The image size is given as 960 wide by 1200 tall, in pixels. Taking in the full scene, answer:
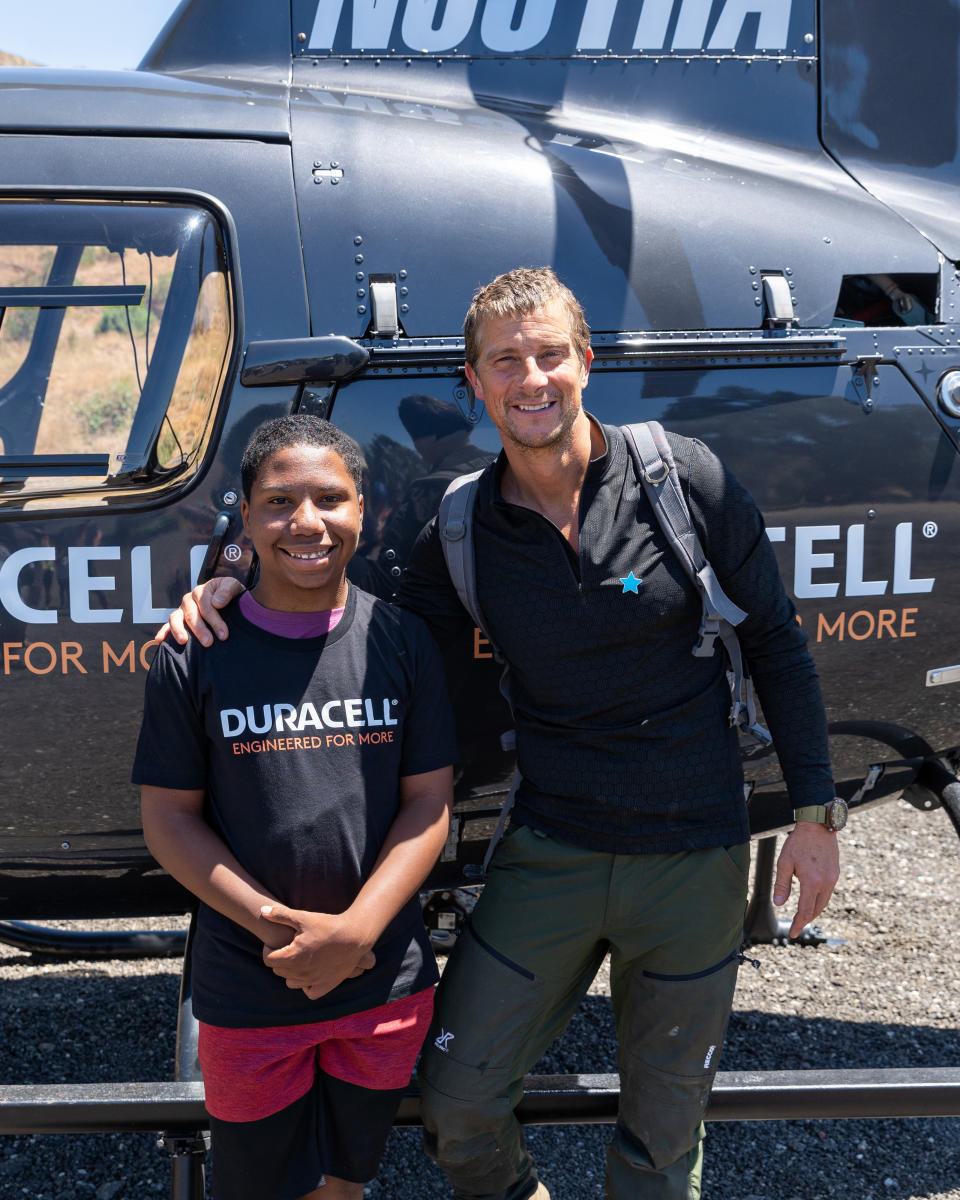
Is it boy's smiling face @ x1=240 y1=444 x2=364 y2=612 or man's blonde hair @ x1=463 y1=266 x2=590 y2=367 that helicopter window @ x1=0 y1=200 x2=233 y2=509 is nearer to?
boy's smiling face @ x1=240 y1=444 x2=364 y2=612

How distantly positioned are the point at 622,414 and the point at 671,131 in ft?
2.60

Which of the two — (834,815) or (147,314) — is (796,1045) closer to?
(834,815)

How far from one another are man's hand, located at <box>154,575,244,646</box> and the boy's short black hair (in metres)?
0.16

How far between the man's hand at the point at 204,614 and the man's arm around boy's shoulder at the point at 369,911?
41 cm

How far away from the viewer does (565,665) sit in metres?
2.01

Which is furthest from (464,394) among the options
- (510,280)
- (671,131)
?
(671,131)

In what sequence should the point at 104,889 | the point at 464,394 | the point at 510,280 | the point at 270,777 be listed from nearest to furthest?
the point at 270,777
the point at 510,280
the point at 464,394
the point at 104,889

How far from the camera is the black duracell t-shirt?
180cm

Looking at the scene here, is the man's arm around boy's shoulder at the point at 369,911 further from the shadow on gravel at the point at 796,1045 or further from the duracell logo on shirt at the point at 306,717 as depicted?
the shadow on gravel at the point at 796,1045

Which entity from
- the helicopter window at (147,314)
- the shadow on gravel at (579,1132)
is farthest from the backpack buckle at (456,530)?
the shadow on gravel at (579,1132)

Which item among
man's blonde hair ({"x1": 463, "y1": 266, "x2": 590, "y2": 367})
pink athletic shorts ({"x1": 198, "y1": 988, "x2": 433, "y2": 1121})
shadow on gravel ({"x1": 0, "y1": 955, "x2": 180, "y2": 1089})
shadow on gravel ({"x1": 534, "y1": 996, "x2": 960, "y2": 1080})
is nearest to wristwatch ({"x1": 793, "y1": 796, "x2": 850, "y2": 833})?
pink athletic shorts ({"x1": 198, "y1": 988, "x2": 433, "y2": 1121})

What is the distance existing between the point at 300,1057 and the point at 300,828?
40 cm

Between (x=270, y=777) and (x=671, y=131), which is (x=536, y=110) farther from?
(x=270, y=777)

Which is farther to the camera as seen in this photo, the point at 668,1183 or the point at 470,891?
the point at 470,891
